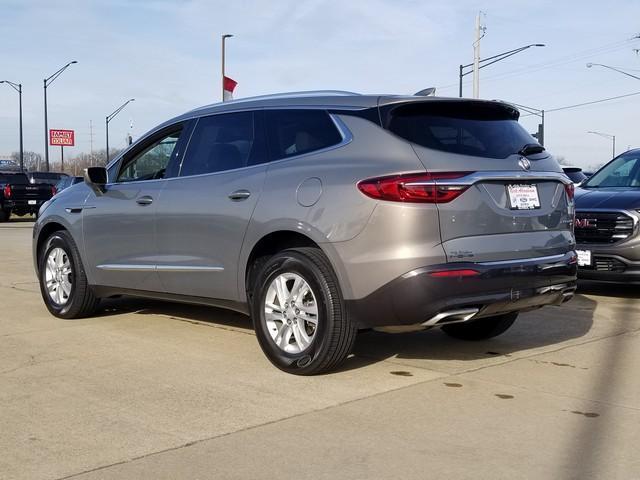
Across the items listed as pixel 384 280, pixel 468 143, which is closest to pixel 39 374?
pixel 384 280

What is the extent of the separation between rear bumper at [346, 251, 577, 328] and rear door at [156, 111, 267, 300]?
1155mm

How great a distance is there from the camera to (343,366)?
530cm

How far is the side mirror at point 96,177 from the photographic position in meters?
6.61

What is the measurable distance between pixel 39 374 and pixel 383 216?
2444mm

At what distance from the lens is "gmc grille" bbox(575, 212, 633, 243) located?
316 inches

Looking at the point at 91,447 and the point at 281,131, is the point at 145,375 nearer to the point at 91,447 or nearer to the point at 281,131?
the point at 91,447

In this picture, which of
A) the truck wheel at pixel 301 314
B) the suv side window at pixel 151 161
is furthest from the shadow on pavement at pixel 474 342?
the suv side window at pixel 151 161

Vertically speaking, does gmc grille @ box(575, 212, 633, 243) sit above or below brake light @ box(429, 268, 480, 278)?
above

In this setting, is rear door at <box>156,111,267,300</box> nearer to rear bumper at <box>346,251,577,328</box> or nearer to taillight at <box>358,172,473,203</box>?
taillight at <box>358,172,473,203</box>

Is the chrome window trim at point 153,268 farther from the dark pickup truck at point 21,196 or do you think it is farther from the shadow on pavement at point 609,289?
the dark pickup truck at point 21,196

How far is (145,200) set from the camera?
20.4 feet

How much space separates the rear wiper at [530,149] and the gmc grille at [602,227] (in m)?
3.07

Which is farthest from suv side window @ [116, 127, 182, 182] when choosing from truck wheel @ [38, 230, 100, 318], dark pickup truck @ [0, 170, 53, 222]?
dark pickup truck @ [0, 170, 53, 222]

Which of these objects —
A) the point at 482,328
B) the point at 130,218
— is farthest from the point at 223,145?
the point at 482,328
